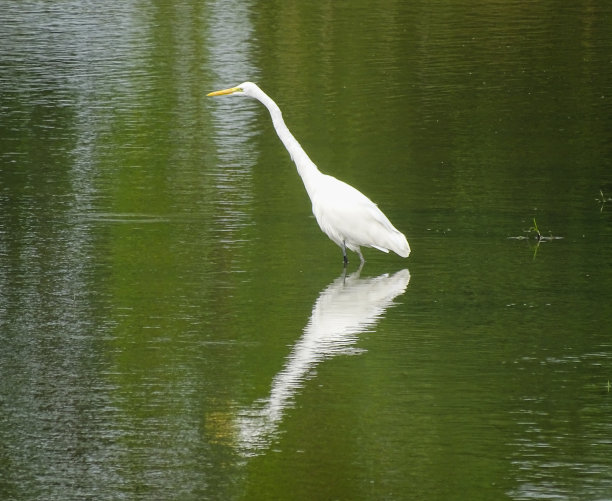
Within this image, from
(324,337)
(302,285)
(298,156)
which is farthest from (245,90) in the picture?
(324,337)

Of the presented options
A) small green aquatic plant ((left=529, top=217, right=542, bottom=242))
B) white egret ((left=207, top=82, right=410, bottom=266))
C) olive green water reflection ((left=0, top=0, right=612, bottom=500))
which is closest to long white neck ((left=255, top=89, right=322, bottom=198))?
white egret ((left=207, top=82, right=410, bottom=266))

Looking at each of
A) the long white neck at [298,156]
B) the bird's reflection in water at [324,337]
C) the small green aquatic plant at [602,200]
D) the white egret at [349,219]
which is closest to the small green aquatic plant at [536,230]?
the small green aquatic plant at [602,200]

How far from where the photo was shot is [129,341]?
8.24 meters

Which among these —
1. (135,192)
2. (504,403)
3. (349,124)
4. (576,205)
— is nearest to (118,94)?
(349,124)

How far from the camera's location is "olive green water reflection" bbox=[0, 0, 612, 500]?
6.30 m

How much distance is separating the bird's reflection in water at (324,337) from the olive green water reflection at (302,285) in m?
0.02

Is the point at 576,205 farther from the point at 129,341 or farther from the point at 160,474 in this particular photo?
the point at 160,474

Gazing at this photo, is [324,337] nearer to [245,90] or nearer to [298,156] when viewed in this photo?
[298,156]

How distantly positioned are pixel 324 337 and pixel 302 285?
132cm

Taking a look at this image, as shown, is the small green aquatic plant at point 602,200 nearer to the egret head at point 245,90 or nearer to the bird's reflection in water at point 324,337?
the bird's reflection in water at point 324,337

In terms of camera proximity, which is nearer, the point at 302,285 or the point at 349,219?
the point at 302,285

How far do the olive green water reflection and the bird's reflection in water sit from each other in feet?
0.08

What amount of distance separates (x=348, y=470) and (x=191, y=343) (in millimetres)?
2294

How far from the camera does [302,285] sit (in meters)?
9.62
